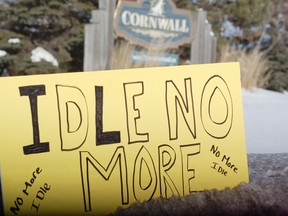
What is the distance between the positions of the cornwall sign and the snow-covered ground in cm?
305

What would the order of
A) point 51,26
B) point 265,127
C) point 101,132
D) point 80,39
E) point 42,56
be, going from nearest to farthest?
point 101,132 < point 265,127 < point 42,56 < point 80,39 < point 51,26

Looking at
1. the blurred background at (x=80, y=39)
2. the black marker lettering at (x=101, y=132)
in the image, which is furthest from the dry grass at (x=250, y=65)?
the black marker lettering at (x=101, y=132)

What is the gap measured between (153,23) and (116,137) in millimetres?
8833

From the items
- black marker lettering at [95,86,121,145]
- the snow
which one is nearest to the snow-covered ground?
black marker lettering at [95,86,121,145]

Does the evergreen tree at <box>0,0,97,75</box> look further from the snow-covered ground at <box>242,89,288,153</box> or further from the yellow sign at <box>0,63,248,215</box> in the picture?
the yellow sign at <box>0,63,248,215</box>

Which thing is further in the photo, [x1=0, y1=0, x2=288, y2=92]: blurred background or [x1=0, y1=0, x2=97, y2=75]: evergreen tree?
[x1=0, y1=0, x2=97, y2=75]: evergreen tree

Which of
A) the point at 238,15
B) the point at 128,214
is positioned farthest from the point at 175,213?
the point at 238,15

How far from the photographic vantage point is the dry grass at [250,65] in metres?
11.9

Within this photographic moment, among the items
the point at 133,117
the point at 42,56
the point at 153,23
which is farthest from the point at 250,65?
the point at 133,117

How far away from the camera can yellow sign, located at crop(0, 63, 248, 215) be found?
3.07 meters

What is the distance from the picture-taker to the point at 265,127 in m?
6.85

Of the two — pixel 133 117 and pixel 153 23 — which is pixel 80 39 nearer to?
pixel 153 23

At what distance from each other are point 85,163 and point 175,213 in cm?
57

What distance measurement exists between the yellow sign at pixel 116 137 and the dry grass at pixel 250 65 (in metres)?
8.13
